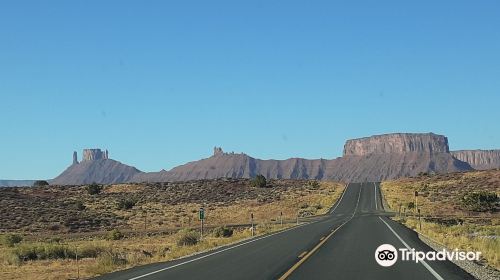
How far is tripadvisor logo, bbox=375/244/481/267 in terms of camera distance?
1792 cm

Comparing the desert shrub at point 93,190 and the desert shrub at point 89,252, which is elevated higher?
the desert shrub at point 93,190

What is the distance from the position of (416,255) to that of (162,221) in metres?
54.4

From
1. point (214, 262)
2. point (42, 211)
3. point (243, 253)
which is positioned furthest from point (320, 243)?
point (42, 211)

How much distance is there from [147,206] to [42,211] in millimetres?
18728

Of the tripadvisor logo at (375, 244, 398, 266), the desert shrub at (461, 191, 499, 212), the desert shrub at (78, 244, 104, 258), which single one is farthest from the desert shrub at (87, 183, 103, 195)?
the tripadvisor logo at (375, 244, 398, 266)

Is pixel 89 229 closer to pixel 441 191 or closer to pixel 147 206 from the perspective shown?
pixel 147 206

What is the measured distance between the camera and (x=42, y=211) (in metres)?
74.4

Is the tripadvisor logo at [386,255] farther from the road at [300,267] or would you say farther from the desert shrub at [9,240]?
the desert shrub at [9,240]

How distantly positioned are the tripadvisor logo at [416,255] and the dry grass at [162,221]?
8318 mm

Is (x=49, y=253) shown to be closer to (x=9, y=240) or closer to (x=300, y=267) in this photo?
(x=9, y=240)

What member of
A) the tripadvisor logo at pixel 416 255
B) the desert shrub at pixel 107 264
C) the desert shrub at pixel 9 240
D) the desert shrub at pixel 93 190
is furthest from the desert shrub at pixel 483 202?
the desert shrub at pixel 93 190

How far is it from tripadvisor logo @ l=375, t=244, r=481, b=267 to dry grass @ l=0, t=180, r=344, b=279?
27.3ft

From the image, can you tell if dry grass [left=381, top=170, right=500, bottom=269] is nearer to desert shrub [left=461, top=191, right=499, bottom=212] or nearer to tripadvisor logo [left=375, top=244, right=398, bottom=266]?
desert shrub [left=461, top=191, right=499, bottom=212]

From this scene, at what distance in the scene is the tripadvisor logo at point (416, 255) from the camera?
1792cm
